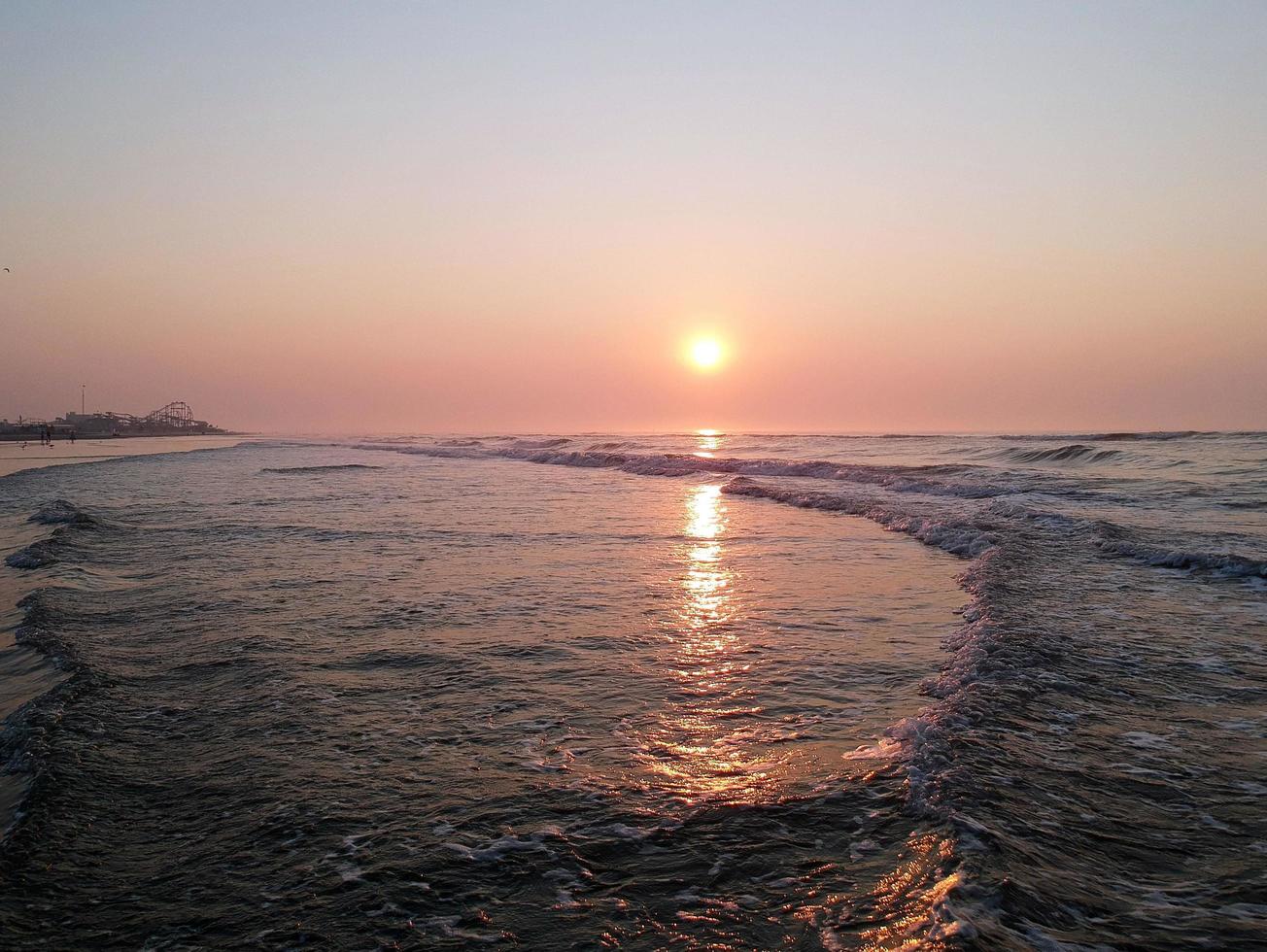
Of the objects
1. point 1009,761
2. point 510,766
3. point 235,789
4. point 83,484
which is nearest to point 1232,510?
point 1009,761

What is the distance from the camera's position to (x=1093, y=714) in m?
5.29

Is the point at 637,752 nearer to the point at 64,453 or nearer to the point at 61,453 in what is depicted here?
the point at 64,453

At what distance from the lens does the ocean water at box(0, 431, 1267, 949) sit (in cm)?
317

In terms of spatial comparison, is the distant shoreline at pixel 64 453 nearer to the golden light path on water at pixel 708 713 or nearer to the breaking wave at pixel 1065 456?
the golden light path on water at pixel 708 713

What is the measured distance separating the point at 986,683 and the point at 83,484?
98.2ft

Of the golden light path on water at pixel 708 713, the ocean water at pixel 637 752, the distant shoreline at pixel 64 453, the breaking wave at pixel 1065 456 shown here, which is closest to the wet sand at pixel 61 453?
the distant shoreline at pixel 64 453

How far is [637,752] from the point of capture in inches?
186

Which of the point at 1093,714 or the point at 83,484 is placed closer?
the point at 1093,714

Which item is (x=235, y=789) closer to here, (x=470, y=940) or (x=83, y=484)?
(x=470, y=940)

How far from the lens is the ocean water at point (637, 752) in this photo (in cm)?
317

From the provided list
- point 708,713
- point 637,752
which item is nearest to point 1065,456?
point 708,713

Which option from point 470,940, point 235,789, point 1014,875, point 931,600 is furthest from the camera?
point 931,600

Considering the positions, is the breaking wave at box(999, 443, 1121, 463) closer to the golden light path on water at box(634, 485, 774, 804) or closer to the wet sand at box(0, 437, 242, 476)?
the golden light path on water at box(634, 485, 774, 804)

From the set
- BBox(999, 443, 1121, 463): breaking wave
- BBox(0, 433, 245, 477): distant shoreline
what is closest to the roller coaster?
BBox(0, 433, 245, 477): distant shoreline
